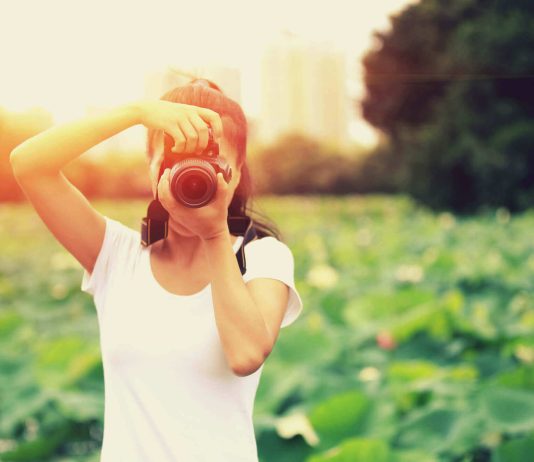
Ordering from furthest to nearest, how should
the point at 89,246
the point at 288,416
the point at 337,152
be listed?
the point at 337,152 < the point at 288,416 < the point at 89,246

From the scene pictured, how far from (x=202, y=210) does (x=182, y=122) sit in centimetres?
10

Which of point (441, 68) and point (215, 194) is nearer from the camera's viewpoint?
point (215, 194)

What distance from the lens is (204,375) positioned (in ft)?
3.69

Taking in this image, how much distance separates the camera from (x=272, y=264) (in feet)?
3.81

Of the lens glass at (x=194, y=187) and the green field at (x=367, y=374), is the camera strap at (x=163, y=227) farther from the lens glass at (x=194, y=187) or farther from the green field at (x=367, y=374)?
the green field at (x=367, y=374)

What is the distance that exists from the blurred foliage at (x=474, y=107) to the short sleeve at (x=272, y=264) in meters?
14.1

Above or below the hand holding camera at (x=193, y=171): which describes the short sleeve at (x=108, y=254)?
below

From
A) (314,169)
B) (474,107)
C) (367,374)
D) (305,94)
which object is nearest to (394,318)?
(367,374)

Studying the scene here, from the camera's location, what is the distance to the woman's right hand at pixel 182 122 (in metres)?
1.01

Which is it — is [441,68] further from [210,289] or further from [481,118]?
[210,289]

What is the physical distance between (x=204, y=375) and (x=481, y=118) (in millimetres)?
15686

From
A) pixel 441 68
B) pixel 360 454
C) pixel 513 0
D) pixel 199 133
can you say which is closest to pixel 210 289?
pixel 199 133

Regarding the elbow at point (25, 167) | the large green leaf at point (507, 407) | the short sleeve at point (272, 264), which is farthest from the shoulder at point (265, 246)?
the large green leaf at point (507, 407)

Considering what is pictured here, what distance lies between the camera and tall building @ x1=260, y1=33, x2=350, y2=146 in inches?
1544
